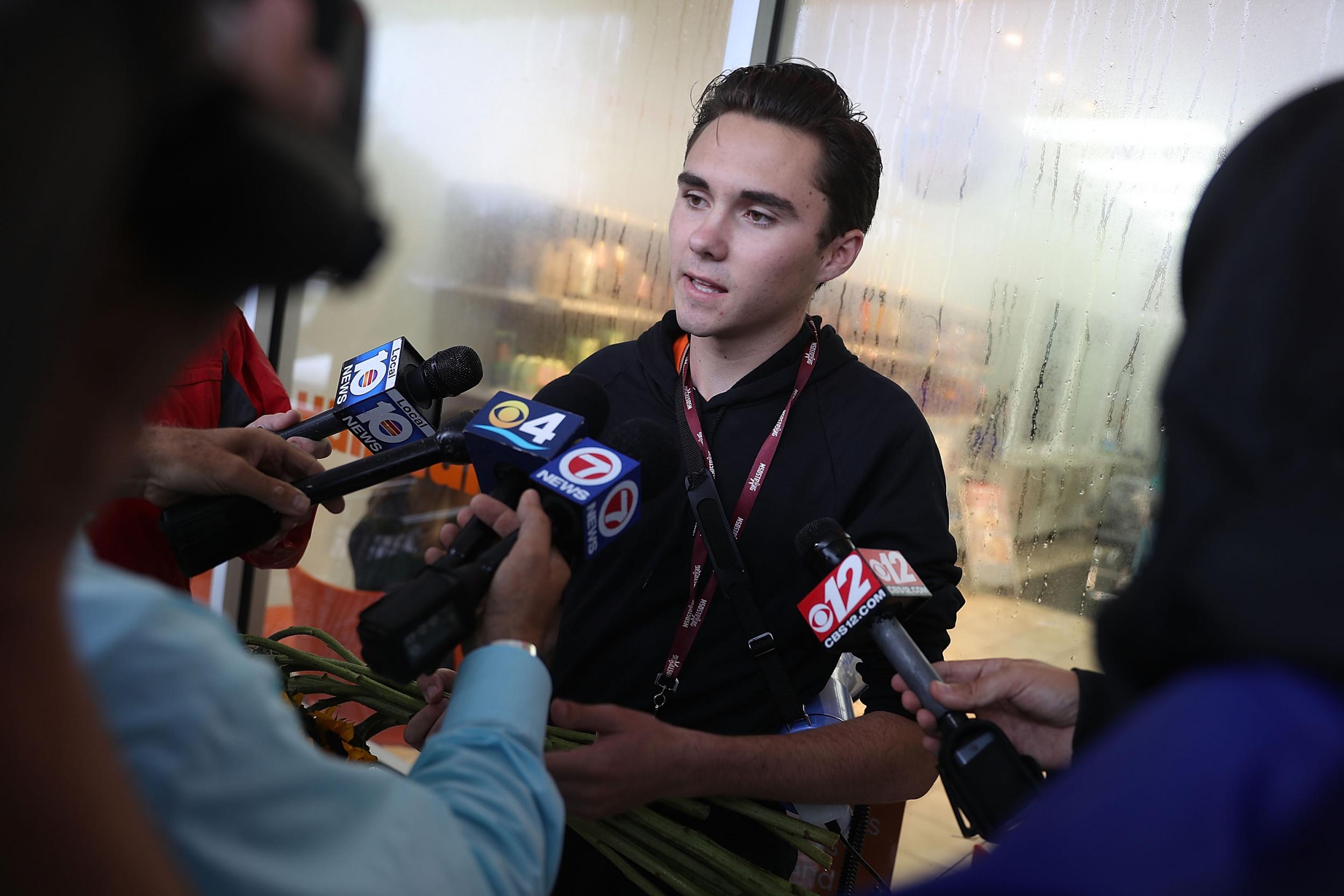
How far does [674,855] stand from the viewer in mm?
1165

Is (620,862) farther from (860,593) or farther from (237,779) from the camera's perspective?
(237,779)

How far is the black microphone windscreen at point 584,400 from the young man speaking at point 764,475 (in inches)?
12.4

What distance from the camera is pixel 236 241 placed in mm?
369

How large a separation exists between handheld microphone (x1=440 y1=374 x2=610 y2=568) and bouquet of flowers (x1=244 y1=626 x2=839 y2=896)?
0.27m

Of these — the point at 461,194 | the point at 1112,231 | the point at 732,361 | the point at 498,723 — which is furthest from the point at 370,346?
the point at 498,723

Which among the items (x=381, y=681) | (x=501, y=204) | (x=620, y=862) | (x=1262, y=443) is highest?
(x=1262, y=443)

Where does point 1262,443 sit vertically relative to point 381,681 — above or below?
above

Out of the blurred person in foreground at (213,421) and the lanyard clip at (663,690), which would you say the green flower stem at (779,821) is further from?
the blurred person in foreground at (213,421)

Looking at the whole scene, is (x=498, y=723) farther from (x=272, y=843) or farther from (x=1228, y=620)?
(x=1228, y=620)

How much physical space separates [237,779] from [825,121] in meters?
1.54

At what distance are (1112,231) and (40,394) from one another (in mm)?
2582

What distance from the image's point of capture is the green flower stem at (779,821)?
1.15 metres

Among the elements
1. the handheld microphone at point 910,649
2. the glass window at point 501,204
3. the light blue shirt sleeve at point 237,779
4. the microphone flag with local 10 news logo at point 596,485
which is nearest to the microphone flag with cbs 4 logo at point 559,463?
the microphone flag with local 10 news logo at point 596,485

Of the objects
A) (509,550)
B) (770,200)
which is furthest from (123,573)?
(770,200)
